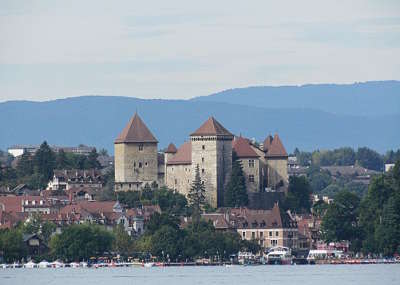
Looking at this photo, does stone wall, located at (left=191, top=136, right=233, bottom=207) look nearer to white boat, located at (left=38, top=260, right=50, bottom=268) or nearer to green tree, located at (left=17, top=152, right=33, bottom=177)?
green tree, located at (left=17, top=152, right=33, bottom=177)

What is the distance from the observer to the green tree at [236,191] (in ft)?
456

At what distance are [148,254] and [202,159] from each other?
28843 millimetres

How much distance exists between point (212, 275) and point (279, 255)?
27.5 meters

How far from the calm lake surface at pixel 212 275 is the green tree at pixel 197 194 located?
24897mm

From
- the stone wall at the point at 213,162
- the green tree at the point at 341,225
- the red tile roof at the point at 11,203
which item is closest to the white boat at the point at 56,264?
the green tree at the point at 341,225

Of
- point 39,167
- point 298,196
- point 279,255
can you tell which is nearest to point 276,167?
point 298,196

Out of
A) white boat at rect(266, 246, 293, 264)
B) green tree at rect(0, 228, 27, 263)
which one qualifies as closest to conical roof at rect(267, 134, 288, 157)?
white boat at rect(266, 246, 293, 264)

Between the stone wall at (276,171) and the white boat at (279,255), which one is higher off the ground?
the stone wall at (276,171)

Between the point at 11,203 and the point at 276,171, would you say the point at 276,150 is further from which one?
the point at 11,203

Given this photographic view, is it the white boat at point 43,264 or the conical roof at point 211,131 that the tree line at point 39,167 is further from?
the white boat at point 43,264

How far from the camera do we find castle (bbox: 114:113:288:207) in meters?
143

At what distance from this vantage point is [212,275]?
97.8 metres

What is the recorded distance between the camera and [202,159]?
143625 millimetres

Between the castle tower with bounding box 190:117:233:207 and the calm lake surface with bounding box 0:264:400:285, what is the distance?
29.6 m
